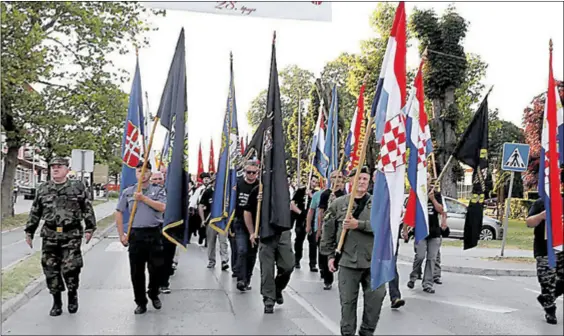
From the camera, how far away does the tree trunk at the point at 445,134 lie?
29.8 meters

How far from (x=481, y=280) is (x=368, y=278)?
6.71 m

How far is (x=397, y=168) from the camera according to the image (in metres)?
6.48

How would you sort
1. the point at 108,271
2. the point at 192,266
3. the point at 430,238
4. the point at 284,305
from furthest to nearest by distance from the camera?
the point at 192,266 → the point at 108,271 → the point at 430,238 → the point at 284,305

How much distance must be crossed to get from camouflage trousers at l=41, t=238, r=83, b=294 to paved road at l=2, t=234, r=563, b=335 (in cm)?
43

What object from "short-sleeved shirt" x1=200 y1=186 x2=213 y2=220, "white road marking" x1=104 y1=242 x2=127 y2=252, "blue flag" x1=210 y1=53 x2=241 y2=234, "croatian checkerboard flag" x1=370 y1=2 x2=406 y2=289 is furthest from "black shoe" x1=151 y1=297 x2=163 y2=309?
"white road marking" x1=104 y1=242 x2=127 y2=252

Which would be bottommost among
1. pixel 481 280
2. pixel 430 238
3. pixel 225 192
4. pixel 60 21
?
pixel 481 280

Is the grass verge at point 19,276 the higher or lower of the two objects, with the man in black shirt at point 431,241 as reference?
lower

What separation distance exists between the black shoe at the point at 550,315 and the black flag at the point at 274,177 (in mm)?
3249

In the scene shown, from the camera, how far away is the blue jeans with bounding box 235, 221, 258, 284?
1019cm

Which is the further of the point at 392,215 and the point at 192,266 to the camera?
the point at 192,266

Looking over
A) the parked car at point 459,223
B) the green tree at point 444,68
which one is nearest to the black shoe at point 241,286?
the parked car at point 459,223

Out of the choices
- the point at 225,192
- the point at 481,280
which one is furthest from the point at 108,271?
the point at 481,280

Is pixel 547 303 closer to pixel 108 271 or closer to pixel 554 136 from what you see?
pixel 554 136

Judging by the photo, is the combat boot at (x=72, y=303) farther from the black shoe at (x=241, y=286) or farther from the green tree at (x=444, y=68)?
the green tree at (x=444, y=68)
